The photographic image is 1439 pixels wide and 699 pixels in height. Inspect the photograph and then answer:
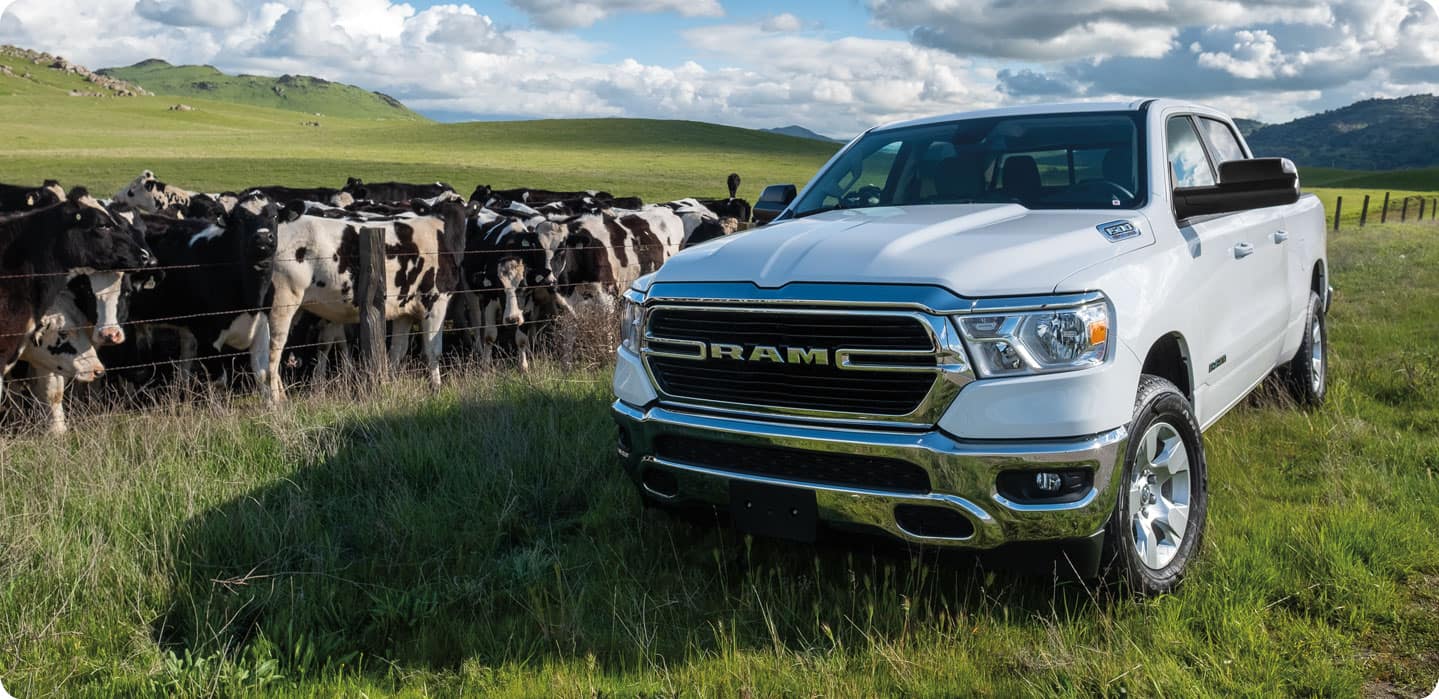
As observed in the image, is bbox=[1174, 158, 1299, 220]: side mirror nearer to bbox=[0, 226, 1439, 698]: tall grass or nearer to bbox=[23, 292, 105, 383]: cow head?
bbox=[0, 226, 1439, 698]: tall grass

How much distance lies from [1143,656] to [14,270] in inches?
319

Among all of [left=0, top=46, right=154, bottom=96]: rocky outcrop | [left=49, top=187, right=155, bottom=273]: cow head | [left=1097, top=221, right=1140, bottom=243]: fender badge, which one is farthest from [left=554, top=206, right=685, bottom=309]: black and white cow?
[left=0, top=46, right=154, bottom=96]: rocky outcrop

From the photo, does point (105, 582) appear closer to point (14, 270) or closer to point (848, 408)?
point (848, 408)

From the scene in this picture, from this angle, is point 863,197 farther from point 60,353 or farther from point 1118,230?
point 60,353

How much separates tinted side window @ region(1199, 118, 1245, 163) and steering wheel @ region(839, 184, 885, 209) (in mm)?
1894

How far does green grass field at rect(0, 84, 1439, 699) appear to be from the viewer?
345 cm

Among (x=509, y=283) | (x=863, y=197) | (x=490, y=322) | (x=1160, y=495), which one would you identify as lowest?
(x=490, y=322)

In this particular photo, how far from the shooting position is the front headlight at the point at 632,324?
4250 millimetres

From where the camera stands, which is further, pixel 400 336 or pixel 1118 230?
pixel 400 336

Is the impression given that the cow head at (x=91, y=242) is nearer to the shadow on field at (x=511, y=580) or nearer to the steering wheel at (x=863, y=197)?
the shadow on field at (x=511, y=580)

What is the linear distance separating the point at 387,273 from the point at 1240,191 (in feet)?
27.8

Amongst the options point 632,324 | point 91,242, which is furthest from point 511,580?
point 91,242

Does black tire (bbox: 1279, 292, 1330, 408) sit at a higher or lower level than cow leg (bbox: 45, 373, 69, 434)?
higher

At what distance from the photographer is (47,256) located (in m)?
7.61
